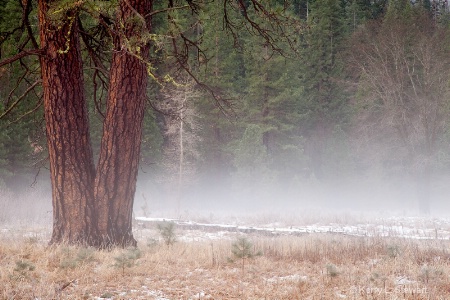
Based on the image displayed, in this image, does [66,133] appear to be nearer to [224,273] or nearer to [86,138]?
[86,138]

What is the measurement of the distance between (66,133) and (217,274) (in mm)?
3030

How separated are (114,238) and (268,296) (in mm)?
3241

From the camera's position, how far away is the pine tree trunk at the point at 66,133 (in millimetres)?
6215

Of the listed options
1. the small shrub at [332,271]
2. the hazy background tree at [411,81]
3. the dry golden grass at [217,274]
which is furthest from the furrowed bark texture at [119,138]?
the hazy background tree at [411,81]

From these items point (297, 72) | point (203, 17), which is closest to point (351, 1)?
point (297, 72)

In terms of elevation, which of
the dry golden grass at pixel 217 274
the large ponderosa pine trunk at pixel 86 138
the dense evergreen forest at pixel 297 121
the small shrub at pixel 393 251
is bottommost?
the dry golden grass at pixel 217 274

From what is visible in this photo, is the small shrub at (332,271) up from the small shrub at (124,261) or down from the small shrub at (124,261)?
down

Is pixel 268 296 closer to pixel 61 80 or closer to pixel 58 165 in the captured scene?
pixel 58 165

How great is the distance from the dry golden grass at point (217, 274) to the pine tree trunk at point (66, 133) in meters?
0.66

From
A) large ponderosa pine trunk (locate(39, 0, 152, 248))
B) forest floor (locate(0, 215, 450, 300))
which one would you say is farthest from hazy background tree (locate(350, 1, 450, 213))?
large ponderosa pine trunk (locate(39, 0, 152, 248))

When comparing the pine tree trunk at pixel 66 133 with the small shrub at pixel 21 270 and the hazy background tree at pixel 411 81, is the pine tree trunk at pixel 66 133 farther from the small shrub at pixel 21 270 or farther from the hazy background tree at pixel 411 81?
the hazy background tree at pixel 411 81

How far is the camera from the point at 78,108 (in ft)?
21.0

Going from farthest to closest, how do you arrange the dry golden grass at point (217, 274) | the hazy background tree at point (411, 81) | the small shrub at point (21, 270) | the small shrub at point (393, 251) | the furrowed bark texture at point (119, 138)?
1. the hazy background tree at point (411, 81)
2. the furrowed bark texture at point (119, 138)
3. the small shrub at point (393, 251)
4. the small shrub at point (21, 270)
5. the dry golden grass at point (217, 274)

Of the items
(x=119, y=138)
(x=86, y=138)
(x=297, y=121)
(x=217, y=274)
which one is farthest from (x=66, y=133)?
(x=297, y=121)
